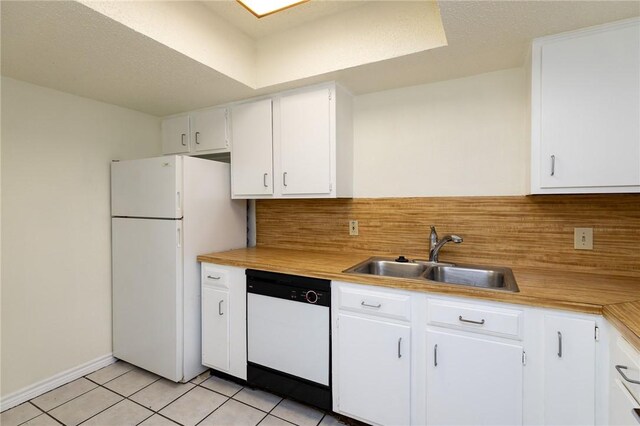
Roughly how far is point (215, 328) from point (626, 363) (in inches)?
85.5

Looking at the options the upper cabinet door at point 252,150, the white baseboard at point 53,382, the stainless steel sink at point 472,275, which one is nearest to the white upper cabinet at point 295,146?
the upper cabinet door at point 252,150

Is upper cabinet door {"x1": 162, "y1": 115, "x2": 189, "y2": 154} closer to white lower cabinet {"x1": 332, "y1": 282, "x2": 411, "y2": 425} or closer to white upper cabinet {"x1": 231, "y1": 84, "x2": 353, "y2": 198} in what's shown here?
white upper cabinet {"x1": 231, "y1": 84, "x2": 353, "y2": 198}

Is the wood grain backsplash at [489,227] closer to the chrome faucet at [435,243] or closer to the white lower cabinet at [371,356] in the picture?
the chrome faucet at [435,243]

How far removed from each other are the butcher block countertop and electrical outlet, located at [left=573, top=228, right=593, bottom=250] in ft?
0.52

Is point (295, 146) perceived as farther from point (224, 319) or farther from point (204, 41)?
point (224, 319)

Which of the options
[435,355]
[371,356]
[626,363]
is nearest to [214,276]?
[371,356]

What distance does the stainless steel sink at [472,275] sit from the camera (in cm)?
180

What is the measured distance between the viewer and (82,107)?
2.35 m

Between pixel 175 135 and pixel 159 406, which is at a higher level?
pixel 175 135

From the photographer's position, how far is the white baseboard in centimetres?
196

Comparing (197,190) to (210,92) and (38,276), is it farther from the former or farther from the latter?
(38,276)

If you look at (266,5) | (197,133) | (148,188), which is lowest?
(148,188)

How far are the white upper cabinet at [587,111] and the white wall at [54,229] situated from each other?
3056mm

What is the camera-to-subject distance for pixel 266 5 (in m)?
1.39
